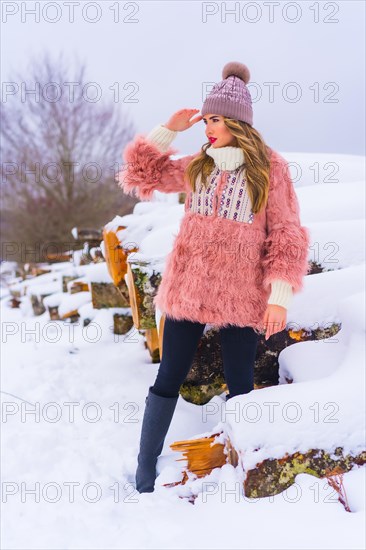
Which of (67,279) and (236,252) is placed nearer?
(236,252)

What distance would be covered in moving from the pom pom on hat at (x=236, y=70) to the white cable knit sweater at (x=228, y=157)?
0.33 meters

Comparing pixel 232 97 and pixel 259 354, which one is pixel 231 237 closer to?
pixel 232 97

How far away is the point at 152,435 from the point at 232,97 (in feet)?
5.12

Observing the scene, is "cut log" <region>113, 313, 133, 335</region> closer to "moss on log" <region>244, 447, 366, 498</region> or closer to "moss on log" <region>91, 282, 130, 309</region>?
"moss on log" <region>91, 282, 130, 309</region>

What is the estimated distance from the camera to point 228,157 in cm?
175

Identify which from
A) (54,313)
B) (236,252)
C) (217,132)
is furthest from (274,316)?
(54,313)

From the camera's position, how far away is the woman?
1.71 m

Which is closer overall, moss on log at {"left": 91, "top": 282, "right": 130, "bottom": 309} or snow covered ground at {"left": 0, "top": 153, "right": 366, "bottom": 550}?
snow covered ground at {"left": 0, "top": 153, "right": 366, "bottom": 550}

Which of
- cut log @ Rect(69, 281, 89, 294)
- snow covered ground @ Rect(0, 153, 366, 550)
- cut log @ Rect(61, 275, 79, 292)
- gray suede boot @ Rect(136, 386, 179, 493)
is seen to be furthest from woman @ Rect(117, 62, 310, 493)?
cut log @ Rect(61, 275, 79, 292)

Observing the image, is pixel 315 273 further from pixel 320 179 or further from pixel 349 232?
pixel 320 179

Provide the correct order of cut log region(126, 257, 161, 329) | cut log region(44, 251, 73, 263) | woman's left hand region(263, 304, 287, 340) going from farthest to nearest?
cut log region(44, 251, 73, 263) < cut log region(126, 257, 161, 329) < woman's left hand region(263, 304, 287, 340)

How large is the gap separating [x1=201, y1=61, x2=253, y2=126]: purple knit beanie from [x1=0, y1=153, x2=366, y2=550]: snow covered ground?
3.35 feet

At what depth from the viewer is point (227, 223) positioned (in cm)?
177

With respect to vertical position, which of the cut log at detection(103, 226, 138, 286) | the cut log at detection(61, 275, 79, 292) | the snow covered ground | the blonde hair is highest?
the blonde hair
